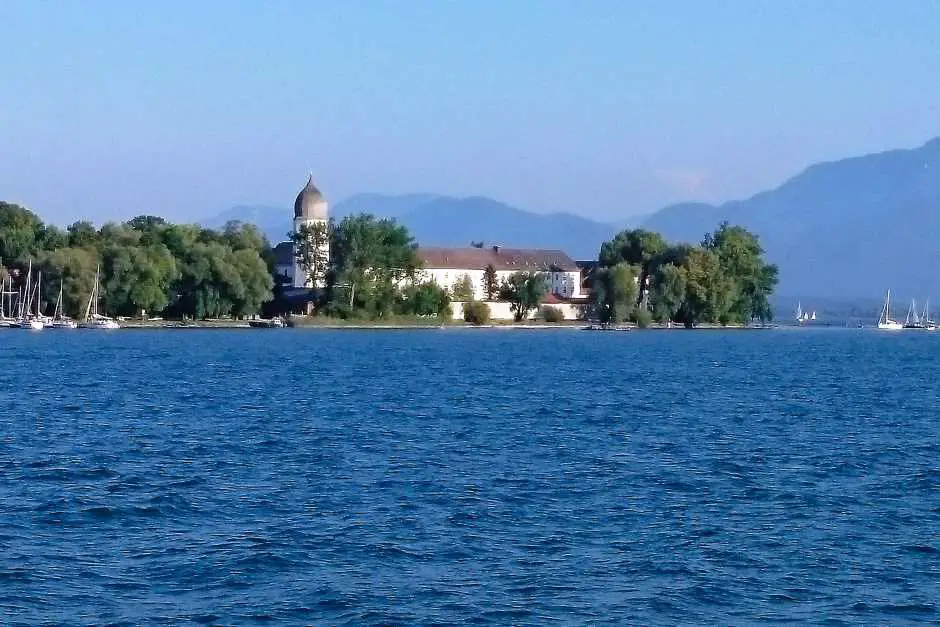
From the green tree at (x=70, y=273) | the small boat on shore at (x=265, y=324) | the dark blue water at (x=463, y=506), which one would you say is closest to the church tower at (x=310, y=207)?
the small boat on shore at (x=265, y=324)

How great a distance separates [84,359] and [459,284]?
245 ft

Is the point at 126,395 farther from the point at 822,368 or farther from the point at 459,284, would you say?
the point at 459,284

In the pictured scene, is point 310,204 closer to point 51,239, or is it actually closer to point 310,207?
point 310,207

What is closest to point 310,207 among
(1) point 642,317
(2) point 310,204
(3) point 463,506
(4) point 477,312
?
(2) point 310,204

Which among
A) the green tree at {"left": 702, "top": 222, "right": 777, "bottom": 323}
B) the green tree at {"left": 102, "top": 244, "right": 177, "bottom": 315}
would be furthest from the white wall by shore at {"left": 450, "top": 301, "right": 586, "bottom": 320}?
the green tree at {"left": 102, "top": 244, "right": 177, "bottom": 315}

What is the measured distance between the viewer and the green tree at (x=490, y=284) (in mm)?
147625

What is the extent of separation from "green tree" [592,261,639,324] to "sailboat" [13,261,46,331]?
4980 centimetres

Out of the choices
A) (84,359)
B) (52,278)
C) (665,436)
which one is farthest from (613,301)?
(665,436)

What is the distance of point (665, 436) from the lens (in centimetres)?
3475

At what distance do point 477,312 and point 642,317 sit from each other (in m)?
15.8

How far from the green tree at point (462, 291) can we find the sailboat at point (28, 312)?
41.9 meters

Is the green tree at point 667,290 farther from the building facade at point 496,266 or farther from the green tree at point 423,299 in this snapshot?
the green tree at point 423,299

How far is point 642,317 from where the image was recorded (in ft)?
439

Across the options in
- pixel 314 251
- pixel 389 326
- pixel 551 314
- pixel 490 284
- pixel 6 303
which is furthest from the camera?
pixel 490 284
